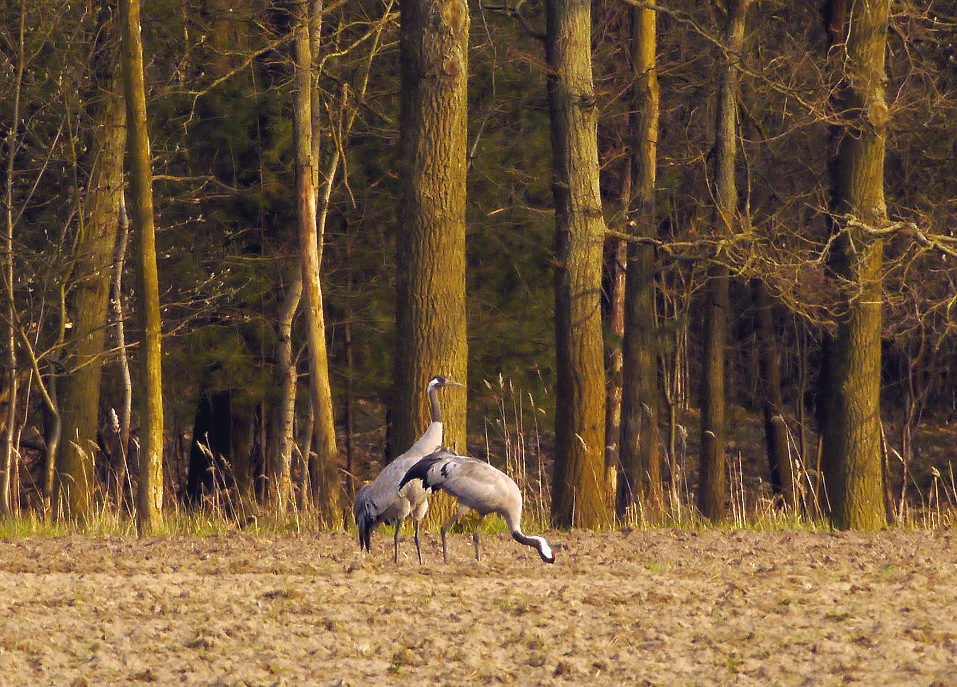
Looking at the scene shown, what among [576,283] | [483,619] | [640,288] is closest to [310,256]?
[576,283]

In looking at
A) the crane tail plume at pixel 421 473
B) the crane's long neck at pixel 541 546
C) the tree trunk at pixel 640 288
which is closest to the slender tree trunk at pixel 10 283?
the crane tail plume at pixel 421 473

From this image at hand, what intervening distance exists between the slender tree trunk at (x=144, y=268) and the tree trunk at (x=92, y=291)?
3.42 meters

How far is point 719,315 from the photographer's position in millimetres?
18719

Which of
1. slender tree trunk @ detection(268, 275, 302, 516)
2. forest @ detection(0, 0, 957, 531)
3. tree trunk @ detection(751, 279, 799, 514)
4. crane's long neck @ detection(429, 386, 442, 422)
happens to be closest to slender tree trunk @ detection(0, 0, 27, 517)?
forest @ detection(0, 0, 957, 531)

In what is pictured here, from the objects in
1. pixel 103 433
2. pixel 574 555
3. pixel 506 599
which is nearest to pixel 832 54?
pixel 574 555

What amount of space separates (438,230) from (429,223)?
10cm

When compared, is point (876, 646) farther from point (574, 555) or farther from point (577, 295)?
point (577, 295)

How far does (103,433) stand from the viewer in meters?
21.9

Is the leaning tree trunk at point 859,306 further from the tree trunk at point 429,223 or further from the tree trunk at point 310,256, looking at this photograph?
the tree trunk at point 310,256

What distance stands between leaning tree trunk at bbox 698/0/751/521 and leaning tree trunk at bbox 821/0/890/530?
8.03ft

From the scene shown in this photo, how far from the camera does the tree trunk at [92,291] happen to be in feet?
55.0

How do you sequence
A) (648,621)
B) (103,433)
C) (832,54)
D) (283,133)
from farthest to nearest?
(103,433) → (283,133) → (832,54) → (648,621)

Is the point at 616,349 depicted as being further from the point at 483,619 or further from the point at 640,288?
the point at 483,619

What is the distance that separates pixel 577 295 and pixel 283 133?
604 cm
